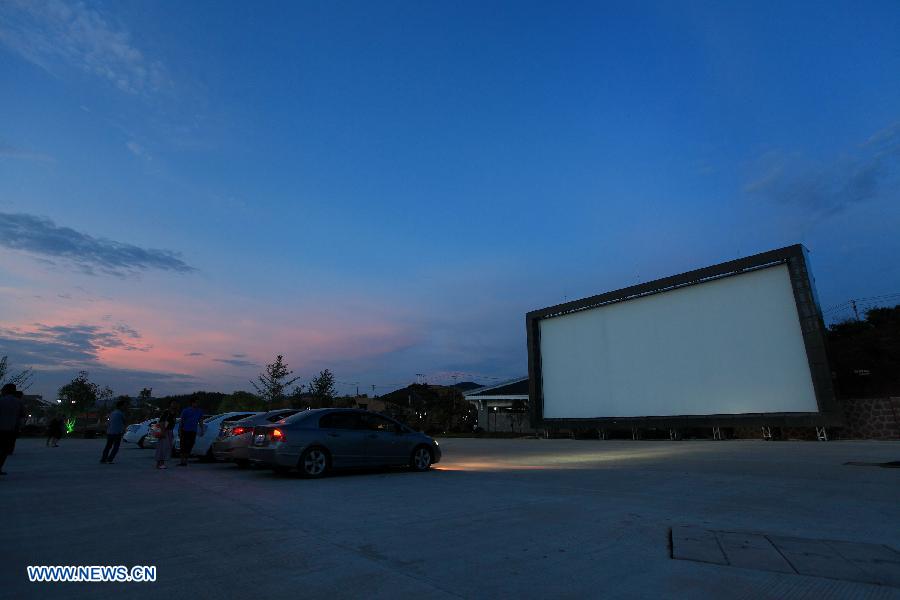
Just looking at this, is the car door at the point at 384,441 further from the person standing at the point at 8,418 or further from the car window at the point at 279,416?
the person standing at the point at 8,418

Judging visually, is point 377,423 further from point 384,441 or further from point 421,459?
point 421,459

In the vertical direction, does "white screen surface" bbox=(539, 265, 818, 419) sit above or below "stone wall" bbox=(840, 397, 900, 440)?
above

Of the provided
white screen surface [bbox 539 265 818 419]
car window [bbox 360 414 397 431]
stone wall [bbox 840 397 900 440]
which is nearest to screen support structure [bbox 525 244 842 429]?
white screen surface [bbox 539 265 818 419]

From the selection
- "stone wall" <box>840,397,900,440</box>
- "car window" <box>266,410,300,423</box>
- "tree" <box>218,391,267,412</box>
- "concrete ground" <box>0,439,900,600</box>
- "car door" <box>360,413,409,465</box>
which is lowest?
"concrete ground" <box>0,439,900,600</box>

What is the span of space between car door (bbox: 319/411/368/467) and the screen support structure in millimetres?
19164

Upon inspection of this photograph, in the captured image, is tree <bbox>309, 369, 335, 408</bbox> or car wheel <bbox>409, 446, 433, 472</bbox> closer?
car wheel <bbox>409, 446, 433, 472</bbox>

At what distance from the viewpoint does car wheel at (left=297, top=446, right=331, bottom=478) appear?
9.56m

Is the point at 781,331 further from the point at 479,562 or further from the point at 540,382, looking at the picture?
the point at 479,562

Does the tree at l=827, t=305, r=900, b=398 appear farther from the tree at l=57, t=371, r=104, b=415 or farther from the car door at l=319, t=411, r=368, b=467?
the tree at l=57, t=371, r=104, b=415

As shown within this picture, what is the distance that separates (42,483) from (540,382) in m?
27.0

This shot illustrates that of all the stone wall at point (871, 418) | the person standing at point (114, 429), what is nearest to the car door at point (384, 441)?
the person standing at point (114, 429)

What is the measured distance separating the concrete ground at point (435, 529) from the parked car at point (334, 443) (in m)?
0.47

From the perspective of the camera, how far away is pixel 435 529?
17.2 ft

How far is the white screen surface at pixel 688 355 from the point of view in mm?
21516
